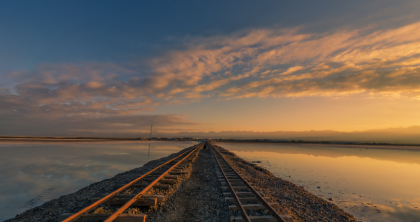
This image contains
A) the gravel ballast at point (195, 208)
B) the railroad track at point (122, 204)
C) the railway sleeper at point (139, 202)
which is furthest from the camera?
the railway sleeper at point (139, 202)

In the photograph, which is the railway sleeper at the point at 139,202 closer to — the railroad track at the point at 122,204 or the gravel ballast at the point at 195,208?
the railroad track at the point at 122,204

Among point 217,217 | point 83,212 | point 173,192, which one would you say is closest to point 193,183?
point 173,192

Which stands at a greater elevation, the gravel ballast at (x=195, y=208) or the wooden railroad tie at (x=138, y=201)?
the wooden railroad tie at (x=138, y=201)

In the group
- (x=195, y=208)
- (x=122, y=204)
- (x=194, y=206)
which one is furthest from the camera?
(x=194, y=206)

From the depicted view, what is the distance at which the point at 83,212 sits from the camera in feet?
18.5

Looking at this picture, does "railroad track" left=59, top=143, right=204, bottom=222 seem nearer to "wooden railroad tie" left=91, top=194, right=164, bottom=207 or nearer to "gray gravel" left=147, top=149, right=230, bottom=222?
"wooden railroad tie" left=91, top=194, right=164, bottom=207

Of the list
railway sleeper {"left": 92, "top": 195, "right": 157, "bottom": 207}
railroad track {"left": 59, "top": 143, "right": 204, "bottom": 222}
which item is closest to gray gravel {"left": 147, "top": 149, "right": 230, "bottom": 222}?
railway sleeper {"left": 92, "top": 195, "right": 157, "bottom": 207}

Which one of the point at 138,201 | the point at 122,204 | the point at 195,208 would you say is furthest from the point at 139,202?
the point at 195,208

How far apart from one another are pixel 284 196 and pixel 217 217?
4728mm

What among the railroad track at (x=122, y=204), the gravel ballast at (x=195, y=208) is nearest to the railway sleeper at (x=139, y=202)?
the railroad track at (x=122, y=204)

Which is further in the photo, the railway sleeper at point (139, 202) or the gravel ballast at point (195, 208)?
A: the railway sleeper at point (139, 202)

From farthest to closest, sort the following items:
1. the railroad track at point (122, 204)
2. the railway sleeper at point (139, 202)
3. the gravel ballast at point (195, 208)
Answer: the railway sleeper at point (139, 202), the gravel ballast at point (195, 208), the railroad track at point (122, 204)

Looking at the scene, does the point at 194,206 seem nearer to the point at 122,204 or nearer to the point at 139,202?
the point at 139,202

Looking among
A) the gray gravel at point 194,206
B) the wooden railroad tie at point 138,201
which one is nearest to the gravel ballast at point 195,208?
the gray gravel at point 194,206
